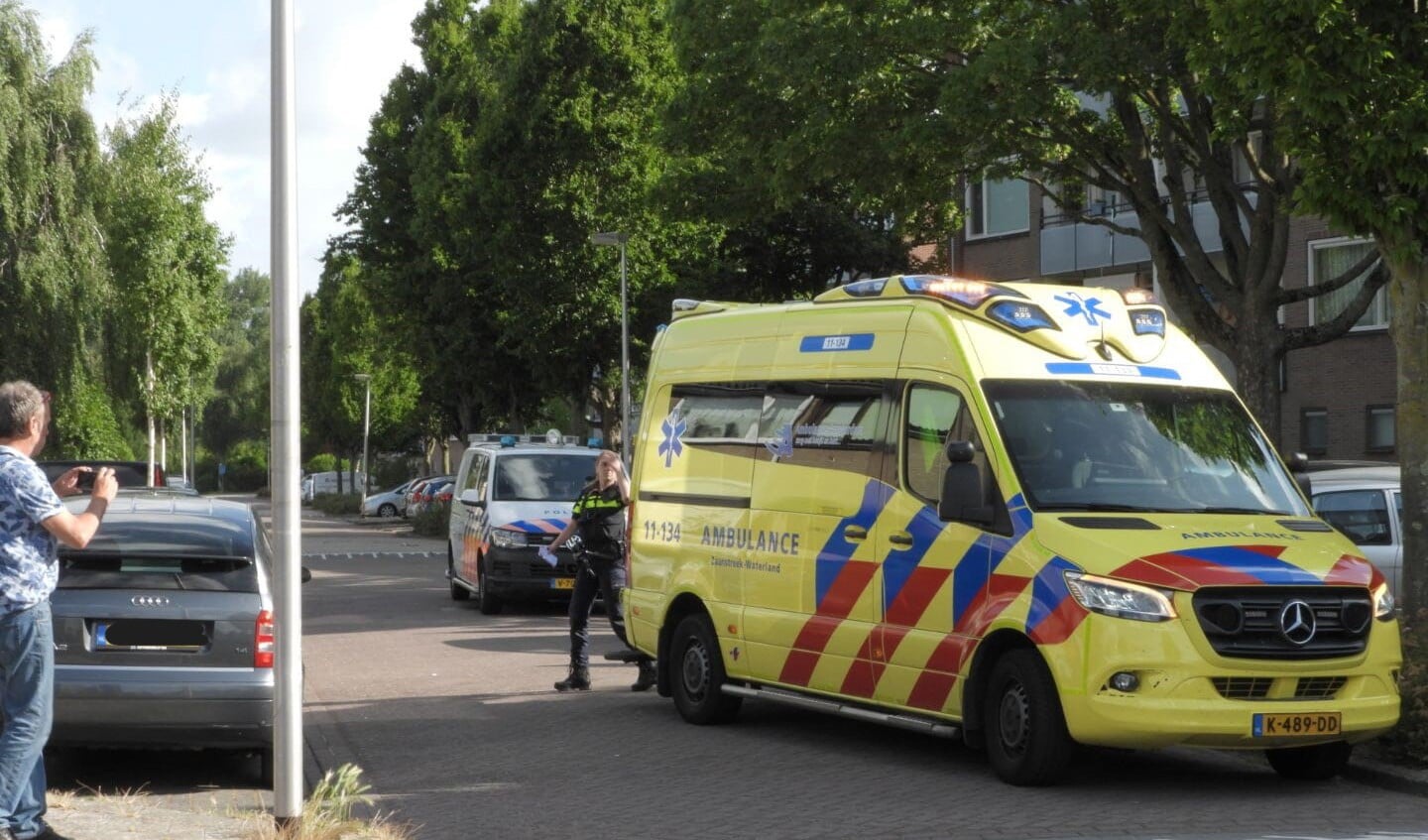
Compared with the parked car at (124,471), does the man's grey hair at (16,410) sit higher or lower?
higher

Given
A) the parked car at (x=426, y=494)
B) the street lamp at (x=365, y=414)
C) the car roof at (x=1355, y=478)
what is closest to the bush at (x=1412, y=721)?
the car roof at (x=1355, y=478)

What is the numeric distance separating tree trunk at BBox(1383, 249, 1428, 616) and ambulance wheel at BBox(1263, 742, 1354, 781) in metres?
2.04

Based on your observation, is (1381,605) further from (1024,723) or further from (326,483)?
(326,483)

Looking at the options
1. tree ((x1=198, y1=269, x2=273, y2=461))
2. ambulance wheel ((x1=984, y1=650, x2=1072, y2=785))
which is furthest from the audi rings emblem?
tree ((x1=198, y1=269, x2=273, y2=461))

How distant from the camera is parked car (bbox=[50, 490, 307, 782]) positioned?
9.41m

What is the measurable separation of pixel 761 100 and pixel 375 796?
14873mm

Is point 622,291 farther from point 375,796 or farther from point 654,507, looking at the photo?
point 375,796

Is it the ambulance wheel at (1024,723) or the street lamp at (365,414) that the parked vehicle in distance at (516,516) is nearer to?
the ambulance wheel at (1024,723)

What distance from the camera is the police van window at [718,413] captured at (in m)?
12.0

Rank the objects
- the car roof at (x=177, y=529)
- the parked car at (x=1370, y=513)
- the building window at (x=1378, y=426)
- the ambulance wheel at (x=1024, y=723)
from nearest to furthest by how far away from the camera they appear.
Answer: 1. the ambulance wheel at (x=1024, y=723)
2. the car roof at (x=177, y=529)
3. the parked car at (x=1370, y=513)
4. the building window at (x=1378, y=426)

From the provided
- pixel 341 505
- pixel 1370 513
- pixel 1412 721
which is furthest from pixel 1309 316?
pixel 341 505

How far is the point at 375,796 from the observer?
967cm

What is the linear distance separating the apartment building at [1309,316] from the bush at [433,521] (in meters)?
17.3

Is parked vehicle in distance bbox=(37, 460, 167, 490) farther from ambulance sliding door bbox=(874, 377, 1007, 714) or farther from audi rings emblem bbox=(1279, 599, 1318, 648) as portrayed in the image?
audi rings emblem bbox=(1279, 599, 1318, 648)
